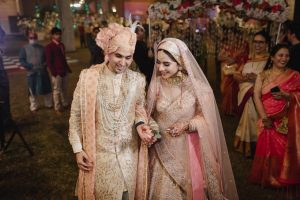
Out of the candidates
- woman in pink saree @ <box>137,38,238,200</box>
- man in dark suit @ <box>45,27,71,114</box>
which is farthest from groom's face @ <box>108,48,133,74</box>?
man in dark suit @ <box>45,27,71,114</box>

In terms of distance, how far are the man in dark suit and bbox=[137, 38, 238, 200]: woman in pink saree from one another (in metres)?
4.61

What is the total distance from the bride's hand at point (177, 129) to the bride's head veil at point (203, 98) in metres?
0.19

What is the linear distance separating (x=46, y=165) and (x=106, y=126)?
2725 millimetres

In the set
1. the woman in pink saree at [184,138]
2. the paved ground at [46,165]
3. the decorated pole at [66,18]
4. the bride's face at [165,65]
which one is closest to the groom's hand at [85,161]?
the woman in pink saree at [184,138]

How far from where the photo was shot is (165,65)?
2.48 meters

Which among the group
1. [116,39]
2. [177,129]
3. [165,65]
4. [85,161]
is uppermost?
[116,39]

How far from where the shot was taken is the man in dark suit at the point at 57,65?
6762mm

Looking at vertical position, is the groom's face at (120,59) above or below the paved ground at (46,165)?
above

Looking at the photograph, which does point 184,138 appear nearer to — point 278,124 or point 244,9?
point 278,124

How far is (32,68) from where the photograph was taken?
22.5 feet

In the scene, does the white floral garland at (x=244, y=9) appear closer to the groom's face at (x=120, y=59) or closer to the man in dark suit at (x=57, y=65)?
the man in dark suit at (x=57, y=65)

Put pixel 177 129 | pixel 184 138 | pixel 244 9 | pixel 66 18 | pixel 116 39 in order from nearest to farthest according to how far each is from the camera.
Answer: pixel 116 39
pixel 177 129
pixel 184 138
pixel 244 9
pixel 66 18

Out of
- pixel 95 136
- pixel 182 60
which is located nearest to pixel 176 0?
pixel 182 60

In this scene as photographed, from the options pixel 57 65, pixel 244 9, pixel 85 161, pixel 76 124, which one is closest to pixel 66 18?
pixel 57 65
